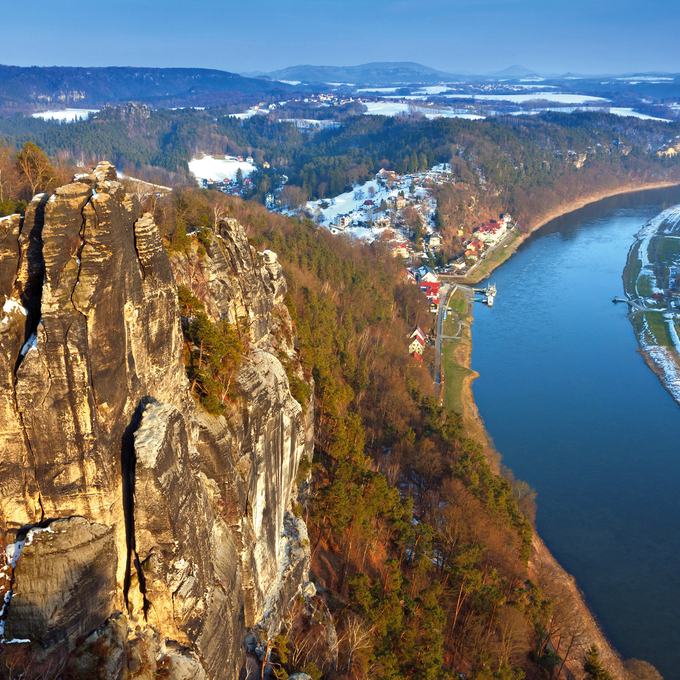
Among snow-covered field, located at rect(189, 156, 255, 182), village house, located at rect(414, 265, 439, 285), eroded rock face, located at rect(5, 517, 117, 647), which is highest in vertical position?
snow-covered field, located at rect(189, 156, 255, 182)

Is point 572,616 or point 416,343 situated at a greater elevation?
point 416,343

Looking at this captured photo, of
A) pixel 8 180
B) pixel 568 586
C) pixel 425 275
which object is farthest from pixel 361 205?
pixel 8 180

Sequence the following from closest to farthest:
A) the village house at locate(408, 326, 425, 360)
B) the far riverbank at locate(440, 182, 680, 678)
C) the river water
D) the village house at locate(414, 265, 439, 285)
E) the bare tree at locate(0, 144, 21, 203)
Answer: the bare tree at locate(0, 144, 21, 203)
the far riverbank at locate(440, 182, 680, 678)
the river water
the village house at locate(408, 326, 425, 360)
the village house at locate(414, 265, 439, 285)

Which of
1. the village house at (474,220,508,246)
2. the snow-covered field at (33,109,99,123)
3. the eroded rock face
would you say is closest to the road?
the village house at (474,220,508,246)

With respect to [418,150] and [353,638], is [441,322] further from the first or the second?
[418,150]

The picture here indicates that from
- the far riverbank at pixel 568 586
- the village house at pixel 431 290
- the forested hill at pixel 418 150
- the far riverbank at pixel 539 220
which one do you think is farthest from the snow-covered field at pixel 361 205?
the far riverbank at pixel 568 586

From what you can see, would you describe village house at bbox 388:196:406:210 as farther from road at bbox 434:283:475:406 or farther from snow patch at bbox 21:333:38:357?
snow patch at bbox 21:333:38:357

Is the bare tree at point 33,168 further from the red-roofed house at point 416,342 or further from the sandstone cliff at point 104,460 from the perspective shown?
the red-roofed house at point 416,342
